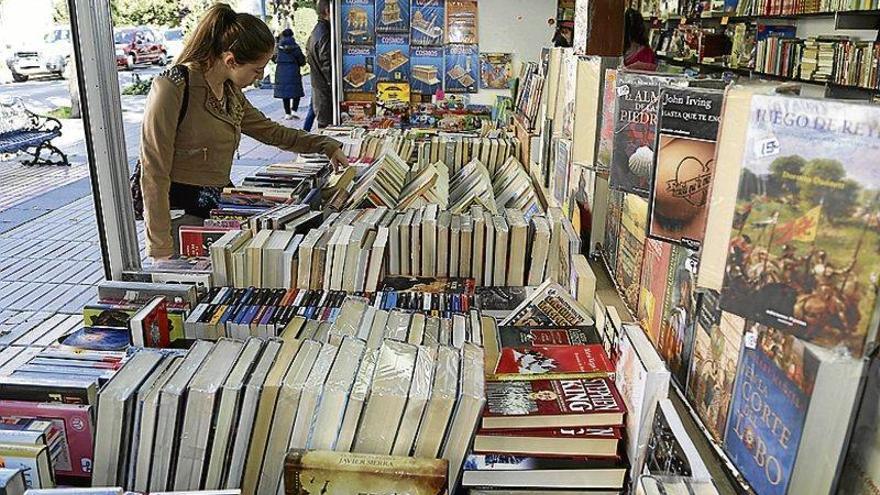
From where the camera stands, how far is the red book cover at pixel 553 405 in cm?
127

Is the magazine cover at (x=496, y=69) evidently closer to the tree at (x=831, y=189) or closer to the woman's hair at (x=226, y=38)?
the woman's hair at (x=226, y=38)

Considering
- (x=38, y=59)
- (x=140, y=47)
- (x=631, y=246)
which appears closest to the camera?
(x=631, y=246)

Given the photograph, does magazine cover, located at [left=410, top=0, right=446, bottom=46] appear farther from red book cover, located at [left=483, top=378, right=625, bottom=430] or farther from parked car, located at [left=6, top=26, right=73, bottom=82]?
parked car, located at [left=6, top=26, right=73, bottom=82]

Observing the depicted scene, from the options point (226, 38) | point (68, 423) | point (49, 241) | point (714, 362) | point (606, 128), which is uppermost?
point (226, 38)

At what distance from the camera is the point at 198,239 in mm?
2234

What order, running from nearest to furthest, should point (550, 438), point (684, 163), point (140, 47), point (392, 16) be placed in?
1. point (684, 163)
2. point (550, 438)
3. point (392, 16)
4. point (140, 47)

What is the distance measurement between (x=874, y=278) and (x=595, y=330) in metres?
0.97

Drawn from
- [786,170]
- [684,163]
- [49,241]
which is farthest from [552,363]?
[49,241]

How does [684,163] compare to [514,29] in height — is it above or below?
below

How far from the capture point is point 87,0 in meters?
2.11

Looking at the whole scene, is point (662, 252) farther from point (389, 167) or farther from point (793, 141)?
point (389, 167)

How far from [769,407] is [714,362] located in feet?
0.59

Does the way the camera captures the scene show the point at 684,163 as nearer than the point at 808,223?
No

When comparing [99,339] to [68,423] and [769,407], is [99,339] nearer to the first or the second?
[68,423]
